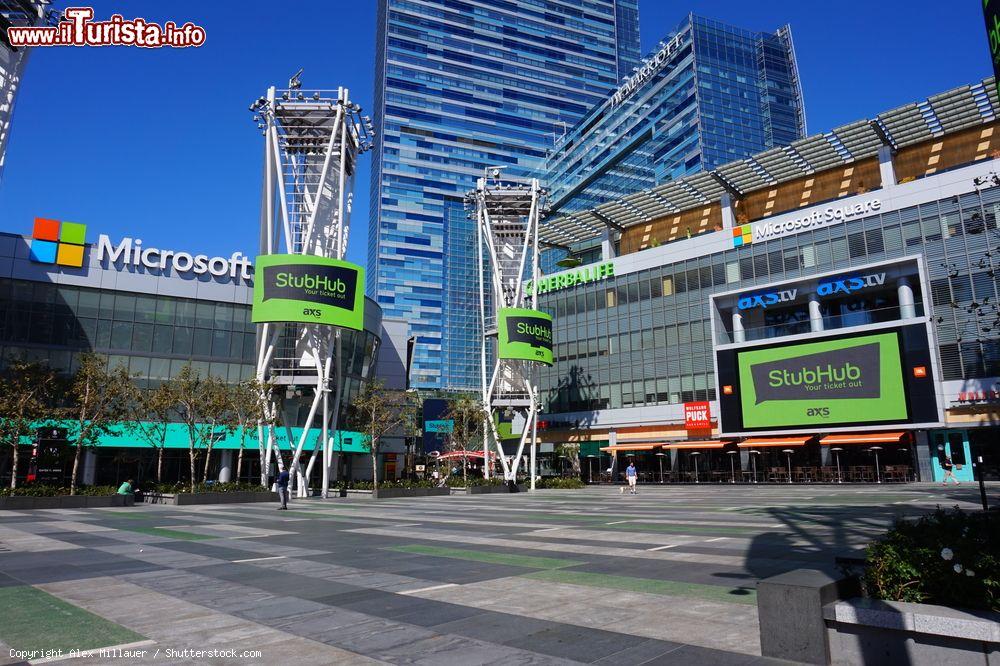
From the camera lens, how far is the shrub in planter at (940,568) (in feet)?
18.9

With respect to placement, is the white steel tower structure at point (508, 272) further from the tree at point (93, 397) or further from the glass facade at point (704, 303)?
the tree at point (93, 397)

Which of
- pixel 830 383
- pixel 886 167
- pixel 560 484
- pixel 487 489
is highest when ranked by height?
pixel 886 167

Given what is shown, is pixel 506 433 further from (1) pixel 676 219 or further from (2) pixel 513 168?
(2) pixel 513 168

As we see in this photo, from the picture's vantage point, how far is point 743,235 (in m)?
62.5

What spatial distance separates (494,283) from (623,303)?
19.3 meters

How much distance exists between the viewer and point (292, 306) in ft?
133

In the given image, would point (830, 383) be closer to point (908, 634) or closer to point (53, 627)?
point (908, 634)

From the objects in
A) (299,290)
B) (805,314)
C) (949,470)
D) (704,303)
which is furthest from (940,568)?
(704,303)

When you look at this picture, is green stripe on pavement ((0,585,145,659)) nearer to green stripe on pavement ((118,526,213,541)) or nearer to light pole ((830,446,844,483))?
green stripe on pavement ((118,526,213,541))

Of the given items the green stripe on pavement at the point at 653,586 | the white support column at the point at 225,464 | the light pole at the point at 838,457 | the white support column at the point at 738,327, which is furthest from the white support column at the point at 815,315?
the green stripe on pavement at the point at 653,586

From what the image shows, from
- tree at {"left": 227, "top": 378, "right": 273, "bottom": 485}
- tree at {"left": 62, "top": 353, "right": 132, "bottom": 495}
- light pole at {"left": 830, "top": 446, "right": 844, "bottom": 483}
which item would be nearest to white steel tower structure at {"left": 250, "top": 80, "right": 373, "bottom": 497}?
tree at {"left": 227, "top": 378, "right": 273, "bottom": 485}

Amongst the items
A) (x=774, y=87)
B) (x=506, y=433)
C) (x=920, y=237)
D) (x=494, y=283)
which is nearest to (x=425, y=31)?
(x=774, y=87)

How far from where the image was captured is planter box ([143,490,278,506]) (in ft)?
114

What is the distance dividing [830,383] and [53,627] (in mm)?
55019
